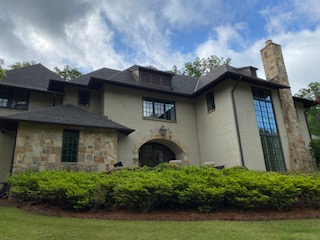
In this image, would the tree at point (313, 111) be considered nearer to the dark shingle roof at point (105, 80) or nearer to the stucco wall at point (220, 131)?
the dark shingle roof at point (105, 80)

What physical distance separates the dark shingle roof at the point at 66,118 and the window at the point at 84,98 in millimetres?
1394

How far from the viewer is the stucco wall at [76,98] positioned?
45.8 ft

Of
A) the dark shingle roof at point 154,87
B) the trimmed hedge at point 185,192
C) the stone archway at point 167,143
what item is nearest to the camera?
the trimmed hedge at point 185,192

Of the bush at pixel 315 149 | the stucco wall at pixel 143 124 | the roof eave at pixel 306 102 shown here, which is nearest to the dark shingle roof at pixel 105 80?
the stucco wall at pixel 143 124

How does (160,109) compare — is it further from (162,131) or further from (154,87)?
(162,131)

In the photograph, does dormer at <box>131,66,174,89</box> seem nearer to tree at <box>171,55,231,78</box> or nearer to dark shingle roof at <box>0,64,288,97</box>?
dark shingle roof at <box>0,64,288,97</box>

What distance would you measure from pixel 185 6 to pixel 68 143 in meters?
8.39

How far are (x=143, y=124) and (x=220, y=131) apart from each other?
14.4 feet

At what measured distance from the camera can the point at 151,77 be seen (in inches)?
609

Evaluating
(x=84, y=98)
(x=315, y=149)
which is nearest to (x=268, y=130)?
(x=315, y=149)

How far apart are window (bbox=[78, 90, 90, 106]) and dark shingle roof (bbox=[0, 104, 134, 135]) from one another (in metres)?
1.39

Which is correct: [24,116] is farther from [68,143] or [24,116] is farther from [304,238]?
[304,238]

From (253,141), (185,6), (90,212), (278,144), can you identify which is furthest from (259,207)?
(185,6)

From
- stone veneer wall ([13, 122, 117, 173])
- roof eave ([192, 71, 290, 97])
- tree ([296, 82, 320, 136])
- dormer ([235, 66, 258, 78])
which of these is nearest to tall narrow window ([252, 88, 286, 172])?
roof eave ([192, 71, 290, 97])
